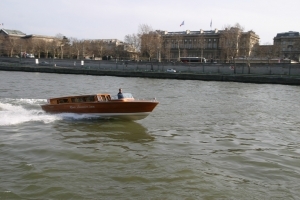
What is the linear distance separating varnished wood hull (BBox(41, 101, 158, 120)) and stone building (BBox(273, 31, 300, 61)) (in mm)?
98704

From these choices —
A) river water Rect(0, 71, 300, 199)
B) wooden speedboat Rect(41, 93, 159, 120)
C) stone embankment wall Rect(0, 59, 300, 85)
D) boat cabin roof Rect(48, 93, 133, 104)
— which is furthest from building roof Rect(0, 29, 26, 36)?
river water Rect(0, 71, 300, 199)

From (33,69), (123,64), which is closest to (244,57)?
(123,64)

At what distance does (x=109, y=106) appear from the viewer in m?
16.6

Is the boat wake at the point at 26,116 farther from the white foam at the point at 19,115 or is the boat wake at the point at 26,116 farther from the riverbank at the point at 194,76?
the riverbank at the point at 194,76

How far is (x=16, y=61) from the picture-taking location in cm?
9788

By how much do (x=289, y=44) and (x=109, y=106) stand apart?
10667cm

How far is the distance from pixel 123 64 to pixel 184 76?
28.5 meters

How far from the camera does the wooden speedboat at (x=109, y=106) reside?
1638cm

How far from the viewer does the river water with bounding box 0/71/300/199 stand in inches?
330

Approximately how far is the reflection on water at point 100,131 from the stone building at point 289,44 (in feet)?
327

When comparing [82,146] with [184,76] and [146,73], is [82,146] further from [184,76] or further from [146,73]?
[146,73]

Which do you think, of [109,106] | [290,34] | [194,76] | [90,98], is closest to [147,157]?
[109,106]

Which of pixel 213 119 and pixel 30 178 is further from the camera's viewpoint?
pixel 213 119

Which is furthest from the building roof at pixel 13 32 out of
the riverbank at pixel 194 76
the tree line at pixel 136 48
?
the riverbank at pixel 194 76
